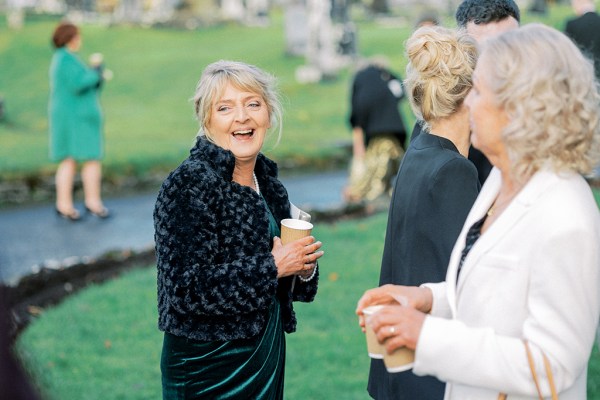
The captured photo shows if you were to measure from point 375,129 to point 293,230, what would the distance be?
809 cm

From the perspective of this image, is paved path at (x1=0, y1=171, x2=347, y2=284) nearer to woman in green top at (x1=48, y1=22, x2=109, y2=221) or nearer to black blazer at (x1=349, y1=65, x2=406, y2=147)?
woman in green top at (x1=48, y1=22, x2=109, y2=221)

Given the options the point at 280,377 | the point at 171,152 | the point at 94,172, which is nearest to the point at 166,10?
the point at 171,152

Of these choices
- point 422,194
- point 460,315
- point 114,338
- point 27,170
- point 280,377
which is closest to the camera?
point 460,315

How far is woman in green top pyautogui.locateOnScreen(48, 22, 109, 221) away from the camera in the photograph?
1024 cm

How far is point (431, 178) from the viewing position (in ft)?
10.2

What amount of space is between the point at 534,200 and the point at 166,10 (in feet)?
90.9

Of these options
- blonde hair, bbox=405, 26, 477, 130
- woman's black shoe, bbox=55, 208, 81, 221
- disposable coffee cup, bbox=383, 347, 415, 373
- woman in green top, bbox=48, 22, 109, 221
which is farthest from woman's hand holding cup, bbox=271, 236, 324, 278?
woman's black shoe, bbox=55, 208, 81, 221

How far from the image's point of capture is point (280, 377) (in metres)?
3.49

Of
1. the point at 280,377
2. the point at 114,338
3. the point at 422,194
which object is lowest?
the point at 114,338

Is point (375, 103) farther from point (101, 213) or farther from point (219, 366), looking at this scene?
point (219, 366)

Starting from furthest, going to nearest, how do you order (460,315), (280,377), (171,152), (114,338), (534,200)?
(171,152)
(114,338)
(280,377)
(460,315)
(534,200)

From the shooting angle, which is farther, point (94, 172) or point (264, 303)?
point (94, 172)

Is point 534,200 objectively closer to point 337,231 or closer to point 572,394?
point 572,394

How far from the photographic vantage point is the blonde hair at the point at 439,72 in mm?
3150
